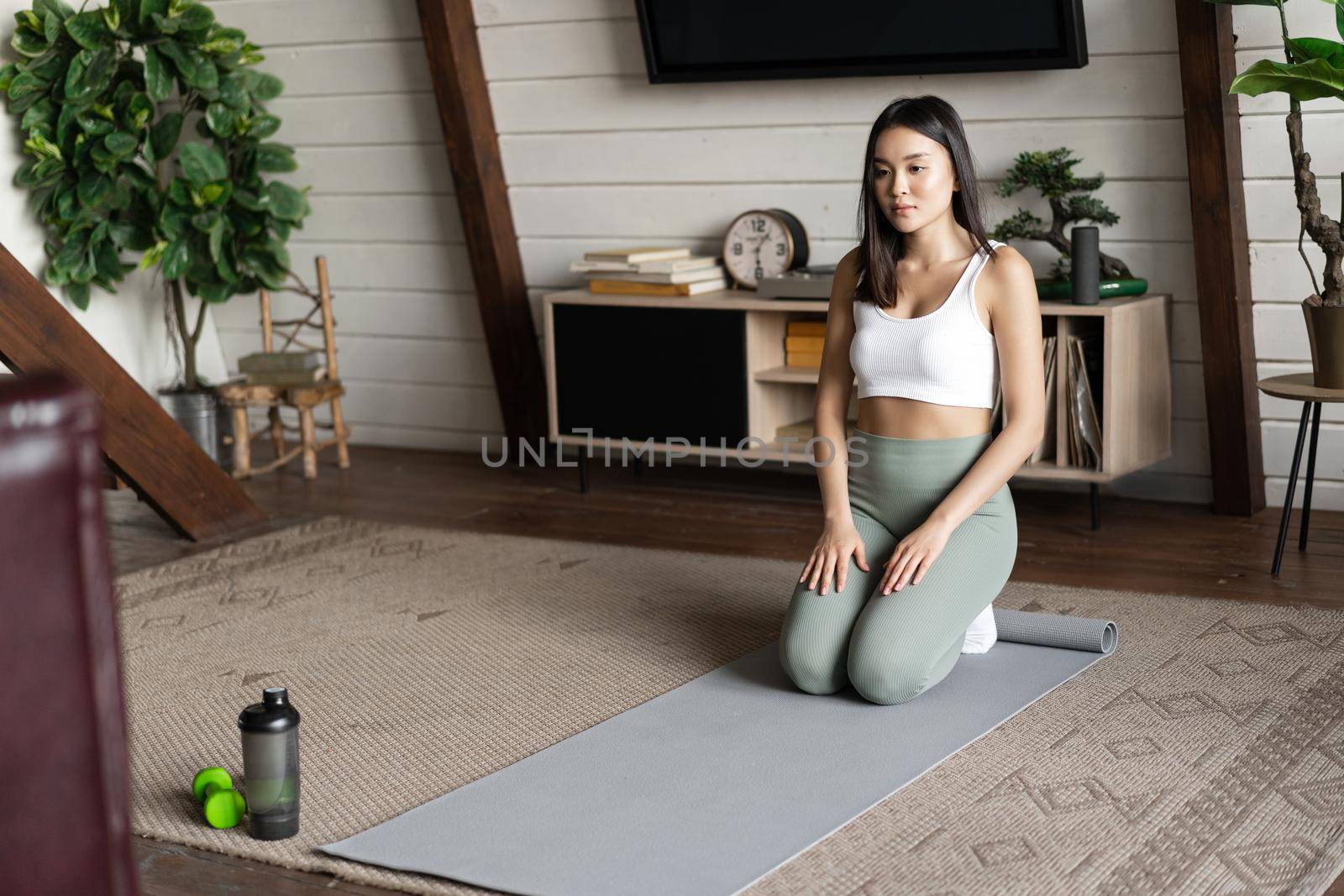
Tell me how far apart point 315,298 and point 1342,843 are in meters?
3.62

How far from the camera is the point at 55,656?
3.11ft

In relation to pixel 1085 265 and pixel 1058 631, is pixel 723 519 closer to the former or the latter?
pixel 1085 265

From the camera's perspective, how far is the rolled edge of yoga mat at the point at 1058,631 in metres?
2.59

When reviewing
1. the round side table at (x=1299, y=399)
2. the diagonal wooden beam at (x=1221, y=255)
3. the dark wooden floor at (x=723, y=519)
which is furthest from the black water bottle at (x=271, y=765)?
the diagonal wooden beam at (x=1221, y=255)

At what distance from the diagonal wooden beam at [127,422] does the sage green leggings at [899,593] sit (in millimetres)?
1901

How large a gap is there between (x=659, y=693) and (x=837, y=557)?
39cm

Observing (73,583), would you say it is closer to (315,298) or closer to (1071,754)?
(1071,754)

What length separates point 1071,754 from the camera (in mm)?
2133

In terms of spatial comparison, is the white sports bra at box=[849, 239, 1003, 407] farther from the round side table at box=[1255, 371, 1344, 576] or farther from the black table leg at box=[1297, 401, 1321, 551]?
the black table leg at box=[1297, 401, 1321, 551]

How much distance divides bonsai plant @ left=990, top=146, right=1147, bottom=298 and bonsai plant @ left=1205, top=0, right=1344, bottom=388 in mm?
483

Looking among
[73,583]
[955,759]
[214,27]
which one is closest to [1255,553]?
[955,759]

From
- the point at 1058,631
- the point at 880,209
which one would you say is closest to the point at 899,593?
the point at 1058,631

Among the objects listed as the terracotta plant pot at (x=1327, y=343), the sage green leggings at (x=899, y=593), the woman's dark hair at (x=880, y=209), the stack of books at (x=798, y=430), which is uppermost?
the woman's dark hair at (x=880, y=209)

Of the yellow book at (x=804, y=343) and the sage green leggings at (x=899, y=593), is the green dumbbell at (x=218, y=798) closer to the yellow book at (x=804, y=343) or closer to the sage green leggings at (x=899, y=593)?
the sage green leggings at (x=899, y=593)
